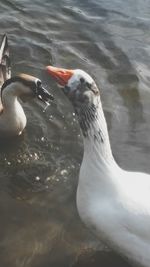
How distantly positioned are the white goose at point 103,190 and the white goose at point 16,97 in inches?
95.9

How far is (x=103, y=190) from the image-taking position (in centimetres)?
533

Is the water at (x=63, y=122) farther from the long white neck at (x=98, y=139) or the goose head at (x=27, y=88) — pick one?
the long white neck at (x=98, y=139)

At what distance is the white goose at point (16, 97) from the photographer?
7.62 metres

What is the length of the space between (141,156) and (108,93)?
6.35ft

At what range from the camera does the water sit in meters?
6.09

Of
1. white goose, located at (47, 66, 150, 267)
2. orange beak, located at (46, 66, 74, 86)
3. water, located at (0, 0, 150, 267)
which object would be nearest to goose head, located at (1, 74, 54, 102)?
water, located at (0, 0, 150, 267)

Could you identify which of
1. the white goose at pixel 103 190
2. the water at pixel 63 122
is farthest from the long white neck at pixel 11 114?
the white goose at pixel 103 190

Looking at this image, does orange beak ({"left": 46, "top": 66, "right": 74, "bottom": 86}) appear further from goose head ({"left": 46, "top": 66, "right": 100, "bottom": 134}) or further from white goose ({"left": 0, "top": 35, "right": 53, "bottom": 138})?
white goose ({"left": 0, "top": 35, "right": 53, "bottom": 138})

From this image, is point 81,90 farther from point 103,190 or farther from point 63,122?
point 63,122

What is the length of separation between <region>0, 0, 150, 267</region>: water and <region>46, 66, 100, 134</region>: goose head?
Answer: 165 centimetres

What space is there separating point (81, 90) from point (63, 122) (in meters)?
3.16

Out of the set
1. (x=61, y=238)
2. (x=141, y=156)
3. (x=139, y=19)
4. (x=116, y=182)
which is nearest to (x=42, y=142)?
(x=141, y=156)

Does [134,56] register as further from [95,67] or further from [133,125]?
[133,125]

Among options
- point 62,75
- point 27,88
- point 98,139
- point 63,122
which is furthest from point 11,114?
point 62,75
